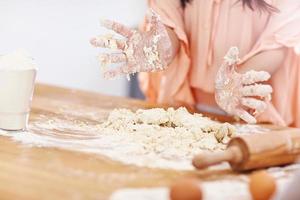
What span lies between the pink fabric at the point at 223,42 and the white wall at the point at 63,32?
32.9 inches

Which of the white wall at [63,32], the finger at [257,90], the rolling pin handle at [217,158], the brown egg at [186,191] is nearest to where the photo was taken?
the brown egg at [186,191]

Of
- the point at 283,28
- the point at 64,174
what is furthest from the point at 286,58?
the point at 64,174

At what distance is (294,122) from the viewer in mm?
1349

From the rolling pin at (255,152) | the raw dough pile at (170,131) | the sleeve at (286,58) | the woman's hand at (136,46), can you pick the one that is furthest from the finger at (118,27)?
the rolling pin at (255,152)

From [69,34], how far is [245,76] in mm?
1310

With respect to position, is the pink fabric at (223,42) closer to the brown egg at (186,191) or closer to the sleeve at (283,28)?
the sleeve at (283,28)

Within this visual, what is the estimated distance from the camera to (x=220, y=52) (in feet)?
4.41

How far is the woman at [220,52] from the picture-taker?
1.14 metres

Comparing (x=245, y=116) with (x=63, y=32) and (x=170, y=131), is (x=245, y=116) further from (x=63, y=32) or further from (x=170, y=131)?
(x=63, y=32)

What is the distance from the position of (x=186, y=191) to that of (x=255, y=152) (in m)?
0.18

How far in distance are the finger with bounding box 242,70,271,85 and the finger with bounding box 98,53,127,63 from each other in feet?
0.81

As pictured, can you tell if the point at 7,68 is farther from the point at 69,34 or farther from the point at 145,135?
the point at 69,34

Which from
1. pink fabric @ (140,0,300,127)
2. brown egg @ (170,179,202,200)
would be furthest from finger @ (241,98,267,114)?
brown egg @ (170,179,202,200)

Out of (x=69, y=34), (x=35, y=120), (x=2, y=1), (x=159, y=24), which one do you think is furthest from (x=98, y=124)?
(x=69, y=34)
